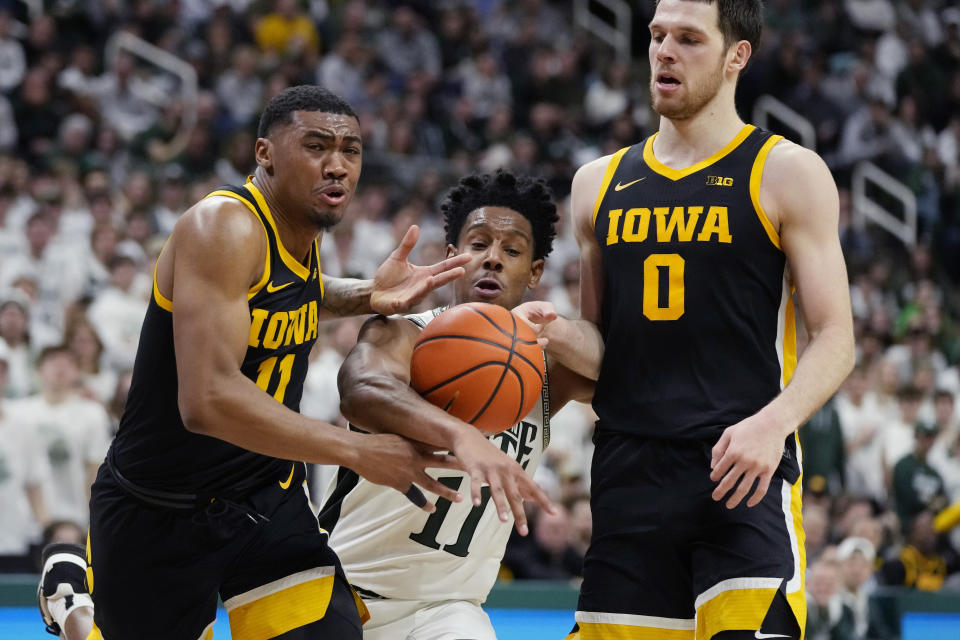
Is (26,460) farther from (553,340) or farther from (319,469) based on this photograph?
(553,340)

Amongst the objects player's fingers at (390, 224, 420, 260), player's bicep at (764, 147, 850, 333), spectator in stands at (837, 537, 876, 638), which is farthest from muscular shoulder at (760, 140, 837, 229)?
spectator in stands at (837, 537, 876, 638)

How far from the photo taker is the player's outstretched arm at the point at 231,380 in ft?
12.1

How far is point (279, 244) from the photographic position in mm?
4051

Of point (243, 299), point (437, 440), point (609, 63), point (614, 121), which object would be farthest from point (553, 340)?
point (609, 63)

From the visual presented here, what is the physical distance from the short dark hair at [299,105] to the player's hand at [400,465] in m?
1.12

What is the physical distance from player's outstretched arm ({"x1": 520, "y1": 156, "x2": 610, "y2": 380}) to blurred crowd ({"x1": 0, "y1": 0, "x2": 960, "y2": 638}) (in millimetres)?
4426

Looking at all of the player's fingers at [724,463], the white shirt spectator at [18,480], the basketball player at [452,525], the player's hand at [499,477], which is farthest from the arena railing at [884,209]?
Result: the player's hand at [499,477]

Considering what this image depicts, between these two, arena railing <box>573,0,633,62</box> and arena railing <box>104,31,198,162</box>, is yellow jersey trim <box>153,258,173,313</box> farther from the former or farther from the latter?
arena railing <box>573,0,633,62</box>

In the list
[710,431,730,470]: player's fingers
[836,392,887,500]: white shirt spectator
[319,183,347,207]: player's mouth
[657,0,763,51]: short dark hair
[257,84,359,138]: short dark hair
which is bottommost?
[836,392,887,500]: white shirt spectator

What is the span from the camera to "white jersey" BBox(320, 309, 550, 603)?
4621 mm

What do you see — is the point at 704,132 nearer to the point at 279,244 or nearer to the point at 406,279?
the point at 406,279

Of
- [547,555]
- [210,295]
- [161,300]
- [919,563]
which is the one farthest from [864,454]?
[210,295]

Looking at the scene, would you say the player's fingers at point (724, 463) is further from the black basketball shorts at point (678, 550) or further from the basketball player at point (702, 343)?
the black basketball shorts at point (678, 550)

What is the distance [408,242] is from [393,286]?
244 millimetres
